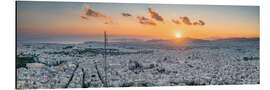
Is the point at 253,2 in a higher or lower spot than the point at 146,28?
higher

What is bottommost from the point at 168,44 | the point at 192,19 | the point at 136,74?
the point at 136,74

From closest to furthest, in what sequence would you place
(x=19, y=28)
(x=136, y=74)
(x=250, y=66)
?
1. (x=19, y=28)
2. (x=136, y=74)
3. (x=250, y=66)

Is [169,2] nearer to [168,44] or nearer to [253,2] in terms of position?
[168,44]

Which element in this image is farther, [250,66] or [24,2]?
[250,66]

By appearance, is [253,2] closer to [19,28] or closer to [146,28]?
[146,28]

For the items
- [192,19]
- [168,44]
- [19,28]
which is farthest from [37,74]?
[192,19]

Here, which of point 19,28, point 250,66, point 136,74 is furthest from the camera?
point 250,66

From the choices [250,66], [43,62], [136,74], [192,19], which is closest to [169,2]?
[192,19]
